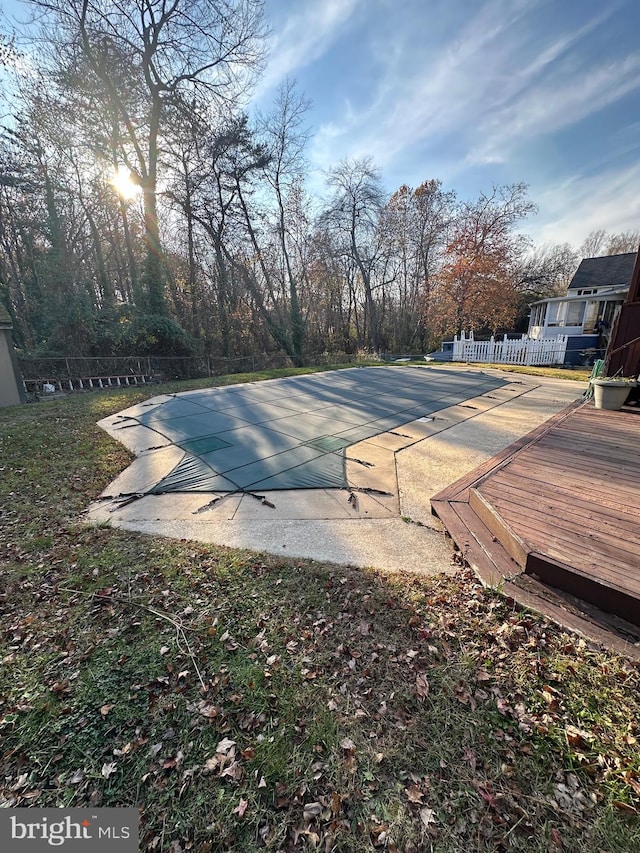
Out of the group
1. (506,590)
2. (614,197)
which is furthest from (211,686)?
(614,197)

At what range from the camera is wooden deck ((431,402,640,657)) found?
1821mm

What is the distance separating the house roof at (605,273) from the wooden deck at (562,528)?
18.5 metres

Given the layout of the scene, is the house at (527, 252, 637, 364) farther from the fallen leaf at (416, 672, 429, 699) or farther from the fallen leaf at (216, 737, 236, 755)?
the fallen leaf at (216, 737, 236, 755)

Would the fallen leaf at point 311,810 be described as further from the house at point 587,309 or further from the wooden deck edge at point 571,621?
the house at point 587,309

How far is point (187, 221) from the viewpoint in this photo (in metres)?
14.3

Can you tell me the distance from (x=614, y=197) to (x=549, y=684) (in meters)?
12.4

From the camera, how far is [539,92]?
6543 millimetres

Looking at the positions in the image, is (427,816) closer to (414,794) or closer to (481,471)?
(414,794)

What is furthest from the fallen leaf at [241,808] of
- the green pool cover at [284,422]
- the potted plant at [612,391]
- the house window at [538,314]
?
the house window at [538,314]

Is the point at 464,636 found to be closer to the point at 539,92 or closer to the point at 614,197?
the point at 539,92

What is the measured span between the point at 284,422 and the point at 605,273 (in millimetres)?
21209

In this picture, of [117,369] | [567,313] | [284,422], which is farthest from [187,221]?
[567,313]

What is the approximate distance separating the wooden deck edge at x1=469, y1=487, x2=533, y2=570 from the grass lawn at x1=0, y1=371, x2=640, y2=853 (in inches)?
15.2

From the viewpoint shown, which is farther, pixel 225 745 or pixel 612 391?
pixel 612 391
